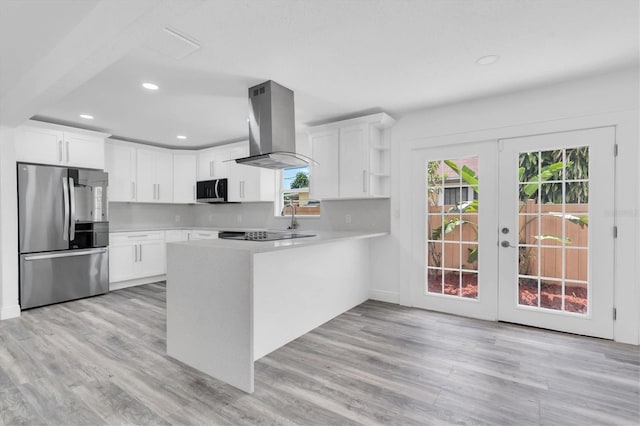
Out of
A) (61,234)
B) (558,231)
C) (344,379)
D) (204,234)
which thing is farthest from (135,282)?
(558,231)

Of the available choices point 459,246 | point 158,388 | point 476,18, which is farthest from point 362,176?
point 158,388

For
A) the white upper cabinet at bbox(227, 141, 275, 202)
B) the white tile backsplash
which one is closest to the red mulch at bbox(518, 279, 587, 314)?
the white tile backsplash

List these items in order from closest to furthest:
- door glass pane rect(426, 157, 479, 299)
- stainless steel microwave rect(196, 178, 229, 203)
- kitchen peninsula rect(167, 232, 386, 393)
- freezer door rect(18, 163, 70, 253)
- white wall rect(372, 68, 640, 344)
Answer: kitchen peninsula rect(167, 232, 386, 393) → white wall rect(372, 68, 640, 344) → door glass pane rect(426, 157, 479, 299) → freezer door rect(18, 163, 70, 253) → stainless steel microwave rect(196, 178, 229, 203)

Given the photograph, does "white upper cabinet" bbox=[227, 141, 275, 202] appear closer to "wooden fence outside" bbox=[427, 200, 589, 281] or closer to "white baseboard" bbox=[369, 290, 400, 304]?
"white baseboard" bbox=[369, 290, 400, 304]

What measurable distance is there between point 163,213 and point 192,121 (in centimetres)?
256

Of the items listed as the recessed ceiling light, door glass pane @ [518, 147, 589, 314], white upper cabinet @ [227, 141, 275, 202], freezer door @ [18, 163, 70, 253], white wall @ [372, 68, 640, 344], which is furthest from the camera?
white upper cabinet @ [227, 141, 275, 202]

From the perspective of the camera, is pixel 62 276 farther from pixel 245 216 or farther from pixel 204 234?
pixel 245 216

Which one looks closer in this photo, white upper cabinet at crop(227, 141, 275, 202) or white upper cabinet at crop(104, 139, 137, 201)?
white upper cabinet at crop(104, 139, 137, 201)

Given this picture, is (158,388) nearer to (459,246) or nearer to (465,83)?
(459,246)

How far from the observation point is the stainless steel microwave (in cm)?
545

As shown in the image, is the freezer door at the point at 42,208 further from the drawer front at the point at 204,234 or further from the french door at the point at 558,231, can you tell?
the french door at the point at 558,231

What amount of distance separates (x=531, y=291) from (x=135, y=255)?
5417mm

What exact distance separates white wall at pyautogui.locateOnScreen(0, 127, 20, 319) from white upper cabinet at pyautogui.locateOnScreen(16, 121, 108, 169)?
0.74 feet

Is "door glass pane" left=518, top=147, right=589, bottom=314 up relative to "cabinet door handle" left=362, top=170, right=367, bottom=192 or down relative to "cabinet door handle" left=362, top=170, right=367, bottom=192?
down
